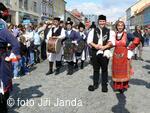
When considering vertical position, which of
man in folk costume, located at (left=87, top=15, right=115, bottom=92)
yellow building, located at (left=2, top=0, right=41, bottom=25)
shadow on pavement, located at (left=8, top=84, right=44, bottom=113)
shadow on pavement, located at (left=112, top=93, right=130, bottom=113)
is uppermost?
yellow building, located at (left=2, top=0, right=41, bottom=25)

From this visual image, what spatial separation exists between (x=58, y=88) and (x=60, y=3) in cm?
6812

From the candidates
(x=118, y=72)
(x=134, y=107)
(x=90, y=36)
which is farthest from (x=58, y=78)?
(x=134, y=107)

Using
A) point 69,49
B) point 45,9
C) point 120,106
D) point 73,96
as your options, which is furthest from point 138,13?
point 120,106

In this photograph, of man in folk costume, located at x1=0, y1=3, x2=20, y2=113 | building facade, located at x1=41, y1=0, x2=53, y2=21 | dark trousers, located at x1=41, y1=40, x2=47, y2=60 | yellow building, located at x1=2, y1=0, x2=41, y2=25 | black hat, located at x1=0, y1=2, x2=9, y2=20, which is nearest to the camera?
man in folk costume, located at x1=0, y1=3, x2=20, y2=113

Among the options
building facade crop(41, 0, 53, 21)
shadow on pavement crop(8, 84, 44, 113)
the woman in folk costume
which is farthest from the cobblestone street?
building facade crop(41, 0, 53, 21)

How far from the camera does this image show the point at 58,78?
1124 centimetres

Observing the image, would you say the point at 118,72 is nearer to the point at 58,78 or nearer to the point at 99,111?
the point at 99,111

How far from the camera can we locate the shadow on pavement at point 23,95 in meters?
7.61

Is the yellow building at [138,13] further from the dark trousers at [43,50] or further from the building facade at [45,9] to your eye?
the dark trousers at [43,50]

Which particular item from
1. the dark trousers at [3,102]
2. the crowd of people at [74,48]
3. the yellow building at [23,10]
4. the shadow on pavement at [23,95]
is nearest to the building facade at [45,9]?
the yellow building at [23,10]

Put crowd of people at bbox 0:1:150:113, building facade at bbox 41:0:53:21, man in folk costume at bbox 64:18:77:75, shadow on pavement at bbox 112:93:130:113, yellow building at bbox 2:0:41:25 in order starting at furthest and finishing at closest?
building facade at bbox 41:0:53:21, yellow building at bbox 2:0:41:25, man in folk costume at bbox 64:18:77:75, shadow on pavement at bbox 112:93:130:113, crowd of people at bbox 0:1:150:113

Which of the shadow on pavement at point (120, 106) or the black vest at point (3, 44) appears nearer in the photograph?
the black vest at point (3, 44)

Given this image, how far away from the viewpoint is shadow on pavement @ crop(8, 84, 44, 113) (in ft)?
25.0

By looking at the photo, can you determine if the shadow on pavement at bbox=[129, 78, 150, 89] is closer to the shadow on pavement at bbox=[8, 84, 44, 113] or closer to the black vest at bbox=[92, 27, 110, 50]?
the black vest at bbox=[92, 27, 110, 50]
